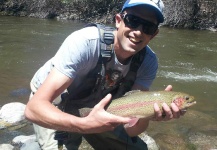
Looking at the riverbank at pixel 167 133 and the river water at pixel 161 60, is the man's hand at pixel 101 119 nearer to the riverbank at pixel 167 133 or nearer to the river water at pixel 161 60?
the riverbank at pixel 167 133

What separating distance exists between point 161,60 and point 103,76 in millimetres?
8508

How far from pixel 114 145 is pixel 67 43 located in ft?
4.52

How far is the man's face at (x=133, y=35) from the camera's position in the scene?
3047mm

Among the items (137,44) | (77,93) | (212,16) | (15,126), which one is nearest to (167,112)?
(137,44)

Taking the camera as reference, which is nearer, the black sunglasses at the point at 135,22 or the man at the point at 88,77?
the man at the point at 88,77

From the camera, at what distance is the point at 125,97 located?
2926 millimetres

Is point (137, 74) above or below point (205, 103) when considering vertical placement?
above

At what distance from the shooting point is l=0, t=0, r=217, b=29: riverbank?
20453mm

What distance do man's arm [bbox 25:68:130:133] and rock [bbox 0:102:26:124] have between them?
3278mm

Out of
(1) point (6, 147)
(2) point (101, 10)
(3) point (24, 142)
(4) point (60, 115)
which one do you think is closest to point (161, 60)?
(3) point (24, 142)

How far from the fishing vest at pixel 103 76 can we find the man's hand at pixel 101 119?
0.69 meters

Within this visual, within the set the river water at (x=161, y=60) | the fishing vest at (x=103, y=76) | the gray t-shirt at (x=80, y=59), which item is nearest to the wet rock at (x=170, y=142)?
the river water at (x=161, y=60)

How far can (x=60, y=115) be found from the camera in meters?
2.60

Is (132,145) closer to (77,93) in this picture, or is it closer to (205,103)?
(77,93)
